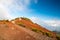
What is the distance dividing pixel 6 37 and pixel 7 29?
9.71 ft

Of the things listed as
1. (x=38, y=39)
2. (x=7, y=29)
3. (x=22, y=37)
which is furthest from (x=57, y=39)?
(x=7, y=29)

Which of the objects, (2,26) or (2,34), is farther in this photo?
(2,26)

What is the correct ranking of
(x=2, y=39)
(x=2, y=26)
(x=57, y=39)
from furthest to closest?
(x=57, y=39), (x=2, y=26), (x=2, y=39)

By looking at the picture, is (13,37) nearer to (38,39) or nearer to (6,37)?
(6,37)

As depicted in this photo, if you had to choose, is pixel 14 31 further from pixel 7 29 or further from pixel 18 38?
pixel 18 38

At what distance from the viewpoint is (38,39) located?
20.5 m

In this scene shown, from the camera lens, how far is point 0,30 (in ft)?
67.4

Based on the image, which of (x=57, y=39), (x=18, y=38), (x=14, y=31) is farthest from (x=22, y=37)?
(x=57, y=39)

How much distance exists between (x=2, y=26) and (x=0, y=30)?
5.42ft

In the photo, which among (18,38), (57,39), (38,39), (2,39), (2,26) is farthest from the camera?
(57,39)

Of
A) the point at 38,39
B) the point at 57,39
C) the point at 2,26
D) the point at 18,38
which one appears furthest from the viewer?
the point at 57,39

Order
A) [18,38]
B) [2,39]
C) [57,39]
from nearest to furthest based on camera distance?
1. [2,39]
2. [18,38]
3. [57,39]

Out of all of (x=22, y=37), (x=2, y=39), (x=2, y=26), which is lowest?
(x=2, y=39)

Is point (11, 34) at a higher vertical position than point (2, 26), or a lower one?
lower
